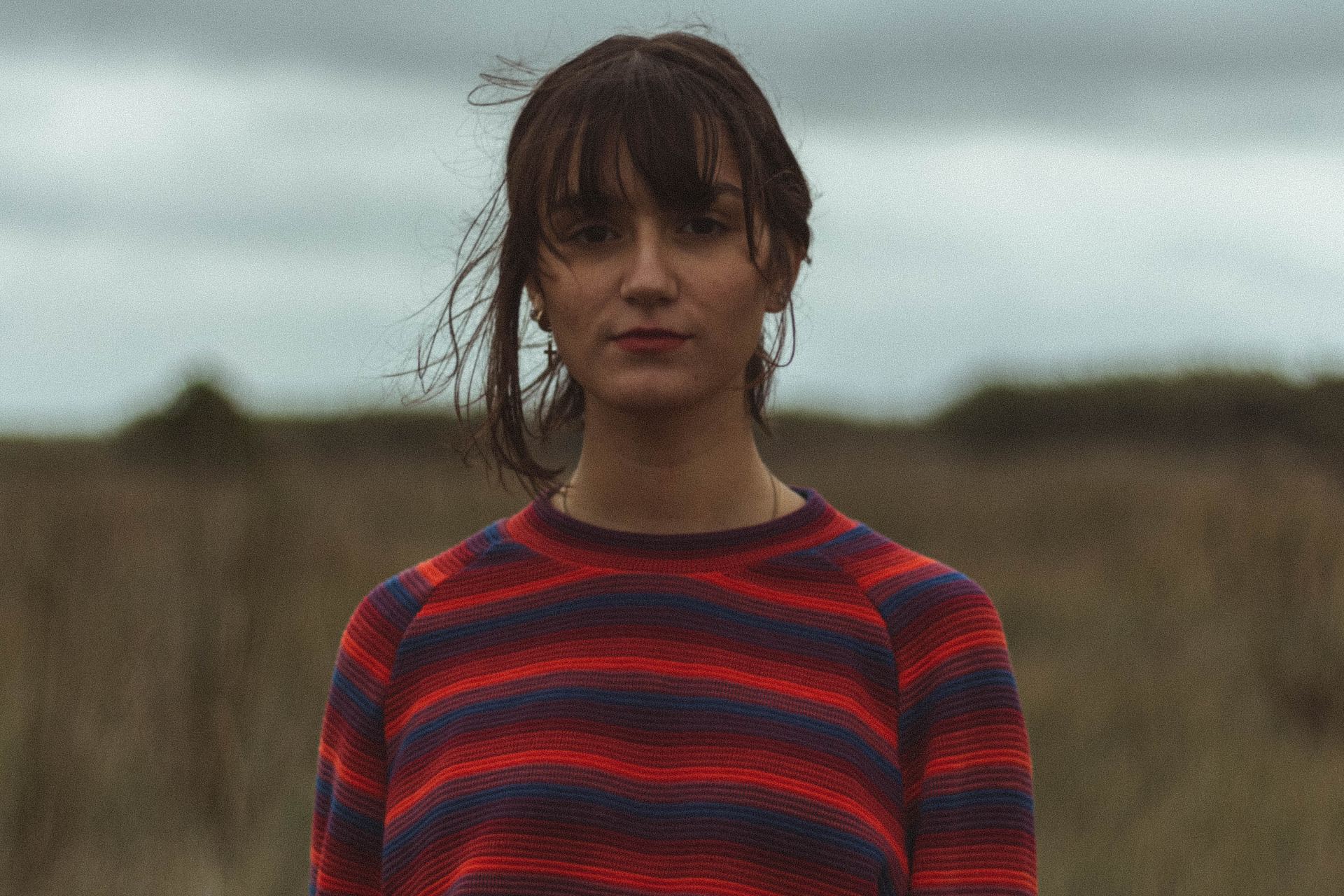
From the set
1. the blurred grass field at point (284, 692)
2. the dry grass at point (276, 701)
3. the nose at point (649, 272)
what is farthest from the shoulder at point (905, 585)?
the dry grass at point (276, 701)

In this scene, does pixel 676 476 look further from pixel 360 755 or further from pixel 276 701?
pixel 276 701

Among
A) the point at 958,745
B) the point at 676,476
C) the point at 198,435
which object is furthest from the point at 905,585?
the point at 198,435

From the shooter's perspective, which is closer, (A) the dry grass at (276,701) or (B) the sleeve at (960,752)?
(B) the sleeve at (960,752)

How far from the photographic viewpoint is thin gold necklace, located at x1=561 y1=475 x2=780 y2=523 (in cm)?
200

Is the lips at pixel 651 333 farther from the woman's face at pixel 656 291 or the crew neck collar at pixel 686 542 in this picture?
the crew neck collar at pixel 686 542

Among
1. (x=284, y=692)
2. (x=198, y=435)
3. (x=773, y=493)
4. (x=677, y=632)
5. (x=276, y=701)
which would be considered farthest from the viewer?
(x=198, y=435)

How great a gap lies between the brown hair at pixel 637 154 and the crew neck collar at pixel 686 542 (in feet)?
0.54

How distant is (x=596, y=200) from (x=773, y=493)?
16.8 inches

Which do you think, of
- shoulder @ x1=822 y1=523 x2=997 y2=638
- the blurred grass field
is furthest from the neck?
the blurred grass field

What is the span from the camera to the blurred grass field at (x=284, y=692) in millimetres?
5852

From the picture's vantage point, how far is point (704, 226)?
72.8 inches

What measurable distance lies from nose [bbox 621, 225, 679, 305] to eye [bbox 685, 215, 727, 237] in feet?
0.15

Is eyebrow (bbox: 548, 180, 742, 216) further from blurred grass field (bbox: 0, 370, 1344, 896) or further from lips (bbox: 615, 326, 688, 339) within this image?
blurred grass field (bbox: 0, 370, 1344, 896)

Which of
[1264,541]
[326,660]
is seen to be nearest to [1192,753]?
[1264,541]
